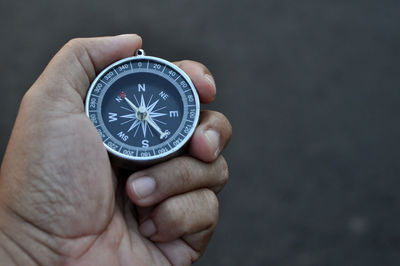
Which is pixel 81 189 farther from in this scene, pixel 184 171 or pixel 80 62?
pixel 80 62

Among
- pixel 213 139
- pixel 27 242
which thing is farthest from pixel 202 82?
pixel 27 242

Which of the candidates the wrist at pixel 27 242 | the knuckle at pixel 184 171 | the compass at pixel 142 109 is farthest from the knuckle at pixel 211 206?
the wrist at pixel 27 242

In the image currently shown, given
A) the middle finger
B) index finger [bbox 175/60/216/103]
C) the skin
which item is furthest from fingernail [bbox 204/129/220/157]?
index finger [bbox 175/60/216/103]

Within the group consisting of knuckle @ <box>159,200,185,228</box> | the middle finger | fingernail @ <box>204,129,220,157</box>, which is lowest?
knuckle @ <box>159,200,185,228</box>

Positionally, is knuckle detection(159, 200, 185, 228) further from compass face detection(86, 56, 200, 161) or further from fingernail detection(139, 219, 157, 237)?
compass face detection(86, 56, 200, 161)

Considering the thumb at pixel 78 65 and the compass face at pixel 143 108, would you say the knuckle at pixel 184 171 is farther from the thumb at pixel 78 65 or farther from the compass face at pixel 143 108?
the thumb at pixel 78 65

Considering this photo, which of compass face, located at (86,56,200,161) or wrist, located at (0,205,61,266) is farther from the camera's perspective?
compass face, located at (86,56,200,161)

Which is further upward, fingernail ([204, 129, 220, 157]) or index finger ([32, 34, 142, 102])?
index finger ([32, 34, 142, 102])
